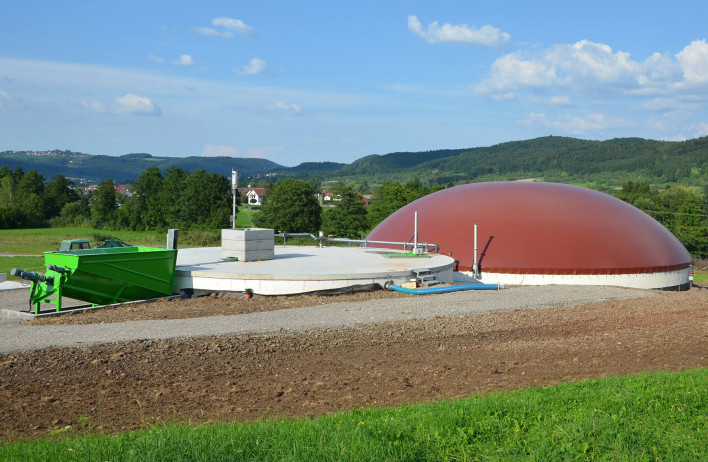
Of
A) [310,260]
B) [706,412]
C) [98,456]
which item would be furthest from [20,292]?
[706,412]

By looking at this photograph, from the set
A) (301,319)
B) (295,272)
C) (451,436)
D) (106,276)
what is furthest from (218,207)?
(451,436)

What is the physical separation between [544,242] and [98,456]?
19.5m

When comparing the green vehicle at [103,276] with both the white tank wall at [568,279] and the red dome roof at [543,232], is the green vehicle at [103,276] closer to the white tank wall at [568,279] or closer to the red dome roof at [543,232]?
the white tank wall at [568,279]

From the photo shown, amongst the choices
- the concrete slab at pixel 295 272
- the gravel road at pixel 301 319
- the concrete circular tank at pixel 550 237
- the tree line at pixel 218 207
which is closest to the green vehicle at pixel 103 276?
the concrete slab at pixel 295 272

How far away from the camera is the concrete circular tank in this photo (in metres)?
21.8

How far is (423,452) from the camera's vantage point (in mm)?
5305

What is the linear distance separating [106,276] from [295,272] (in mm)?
4438

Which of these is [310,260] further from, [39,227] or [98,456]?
[39,227]

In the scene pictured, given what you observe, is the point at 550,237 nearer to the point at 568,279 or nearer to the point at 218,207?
the point at 568,279

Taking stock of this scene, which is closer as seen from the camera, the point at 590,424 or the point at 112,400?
the point at 590,424

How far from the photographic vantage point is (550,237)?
73.9ft

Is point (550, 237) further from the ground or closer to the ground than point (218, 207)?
closer to the ground

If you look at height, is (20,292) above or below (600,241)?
below

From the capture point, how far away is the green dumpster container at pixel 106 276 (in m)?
13.7
